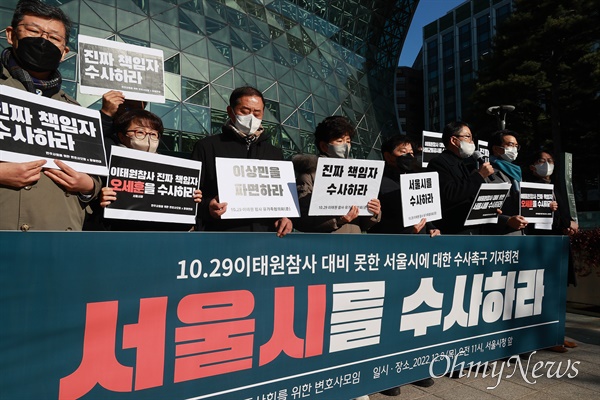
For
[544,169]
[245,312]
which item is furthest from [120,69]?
[544,169]

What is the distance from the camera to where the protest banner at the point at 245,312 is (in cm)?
169

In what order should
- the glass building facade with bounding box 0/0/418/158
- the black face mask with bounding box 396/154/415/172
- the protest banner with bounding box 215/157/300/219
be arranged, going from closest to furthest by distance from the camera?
1. the protest banner with bounding box 215/157/300/219
2. the black face mask with bounding box 396/154/415/172
3. the glass building facade with bounding box 0/0/418/158

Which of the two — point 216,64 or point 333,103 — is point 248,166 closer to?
point 216,64

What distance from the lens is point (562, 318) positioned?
390 cm

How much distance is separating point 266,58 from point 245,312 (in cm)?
2238

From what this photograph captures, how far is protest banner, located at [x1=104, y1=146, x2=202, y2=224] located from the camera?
2.13 m

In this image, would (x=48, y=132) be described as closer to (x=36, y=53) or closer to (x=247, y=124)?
(x=36, y=53)

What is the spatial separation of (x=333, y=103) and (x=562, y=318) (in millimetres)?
23260

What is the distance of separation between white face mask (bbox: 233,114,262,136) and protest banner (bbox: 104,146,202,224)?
62 centimetres

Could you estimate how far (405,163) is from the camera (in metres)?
3.61

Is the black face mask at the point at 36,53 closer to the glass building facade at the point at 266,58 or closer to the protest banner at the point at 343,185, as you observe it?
the protest banner at the point at 343,185

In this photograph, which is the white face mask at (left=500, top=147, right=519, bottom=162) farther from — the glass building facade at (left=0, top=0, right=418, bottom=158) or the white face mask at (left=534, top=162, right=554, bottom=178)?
the glass building facade at (left=0, top=0, right=418, bottom=158)

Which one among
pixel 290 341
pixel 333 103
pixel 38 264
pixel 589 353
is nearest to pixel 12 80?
pixel 38 264

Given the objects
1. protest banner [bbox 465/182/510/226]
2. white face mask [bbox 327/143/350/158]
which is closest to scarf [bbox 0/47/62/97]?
white face mask [bbox 327/143/350/158]
